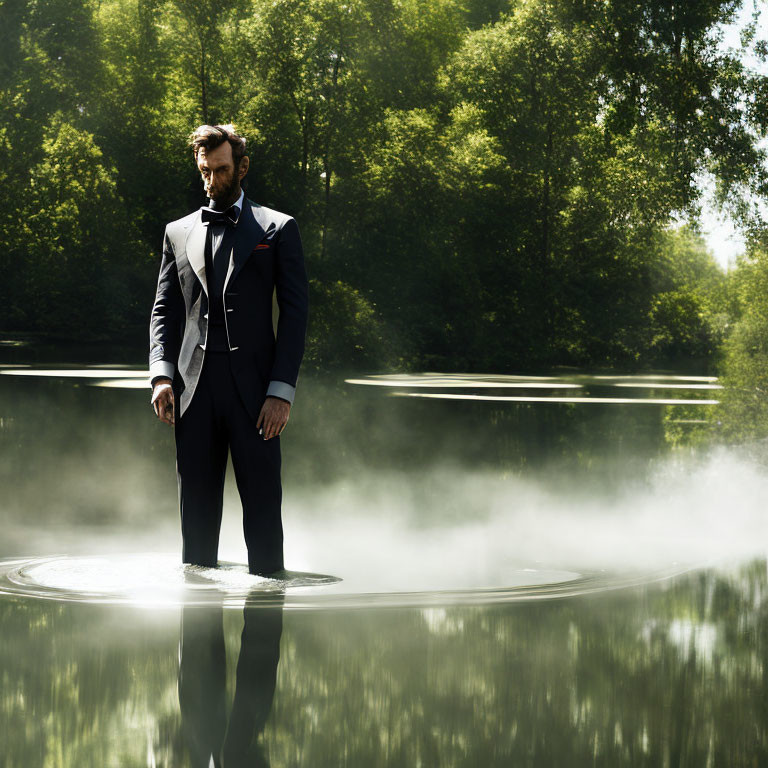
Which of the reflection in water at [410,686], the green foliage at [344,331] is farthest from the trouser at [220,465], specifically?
the green foliage at [344,331]

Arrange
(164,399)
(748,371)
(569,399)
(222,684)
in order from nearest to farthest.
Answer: (222,684) → (164,399) → (748,371) → (569,399)

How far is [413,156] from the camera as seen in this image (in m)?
32.2

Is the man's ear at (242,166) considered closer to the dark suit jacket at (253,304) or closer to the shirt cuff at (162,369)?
the dark suit jacket at (253,304)

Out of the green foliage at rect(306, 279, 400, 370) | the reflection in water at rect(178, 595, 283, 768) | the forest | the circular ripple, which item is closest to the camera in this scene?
the reflection in water at rect(178, 595, 283, 768)

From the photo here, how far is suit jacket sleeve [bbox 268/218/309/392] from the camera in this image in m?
4.07

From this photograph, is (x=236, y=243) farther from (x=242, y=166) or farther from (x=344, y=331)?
(x=344, y=331)

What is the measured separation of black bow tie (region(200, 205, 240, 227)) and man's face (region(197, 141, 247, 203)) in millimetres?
47

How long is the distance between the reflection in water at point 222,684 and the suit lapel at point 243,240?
1.12 metres

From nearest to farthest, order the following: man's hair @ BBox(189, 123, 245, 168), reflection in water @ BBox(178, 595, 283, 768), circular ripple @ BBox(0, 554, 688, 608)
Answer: reflection in water @ BBox(178, 595, 283, 768) → man's hair @ BBox(189, 123, 245, 168) → circular ripple @ BBox(0, 554, 688, 608)

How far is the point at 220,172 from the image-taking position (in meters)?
4.10

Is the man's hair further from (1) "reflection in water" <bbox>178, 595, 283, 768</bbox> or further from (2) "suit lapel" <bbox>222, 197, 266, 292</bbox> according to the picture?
(1) "reflection in water" <bbox>178, 595, 283, 768</bbox>

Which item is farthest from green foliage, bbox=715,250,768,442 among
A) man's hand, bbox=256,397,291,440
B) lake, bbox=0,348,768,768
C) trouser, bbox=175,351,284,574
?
man's hand, bbox=256,397,291,440

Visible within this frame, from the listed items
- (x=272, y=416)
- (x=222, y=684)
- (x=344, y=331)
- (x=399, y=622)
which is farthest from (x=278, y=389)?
(x=344, y=331)

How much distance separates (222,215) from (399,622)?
1.52 metres
